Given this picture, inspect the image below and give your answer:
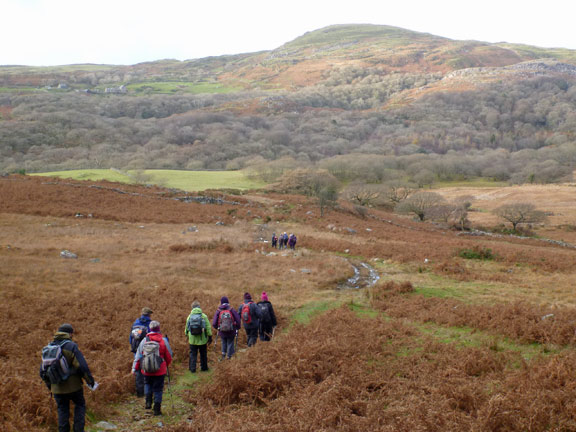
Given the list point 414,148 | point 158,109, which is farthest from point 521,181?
point 158,109

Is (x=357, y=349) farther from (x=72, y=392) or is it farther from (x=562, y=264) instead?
(x=562, y=264)

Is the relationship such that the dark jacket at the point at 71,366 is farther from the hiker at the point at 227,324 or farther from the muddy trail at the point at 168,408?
the hiker at the point at 227,324

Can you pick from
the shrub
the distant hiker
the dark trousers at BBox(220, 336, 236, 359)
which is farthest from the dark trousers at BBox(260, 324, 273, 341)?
the shrub

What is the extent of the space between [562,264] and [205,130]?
122878 millimetres

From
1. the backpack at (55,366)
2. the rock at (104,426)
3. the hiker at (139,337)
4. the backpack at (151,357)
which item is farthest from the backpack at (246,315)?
the backpack at (55,366)

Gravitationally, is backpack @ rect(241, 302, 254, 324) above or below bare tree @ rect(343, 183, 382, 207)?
above

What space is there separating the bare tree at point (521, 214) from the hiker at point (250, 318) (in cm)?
4765

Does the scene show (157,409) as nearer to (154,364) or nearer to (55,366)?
(154,364)

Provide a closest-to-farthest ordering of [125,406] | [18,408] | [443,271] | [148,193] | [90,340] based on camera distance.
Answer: [18,408], [125,406], [90,340], [443,271], [148,193]

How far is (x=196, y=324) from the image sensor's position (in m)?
9.38

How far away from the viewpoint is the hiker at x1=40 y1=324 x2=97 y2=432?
20.7 feet

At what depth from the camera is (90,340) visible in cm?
1066

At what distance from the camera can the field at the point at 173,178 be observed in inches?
2346

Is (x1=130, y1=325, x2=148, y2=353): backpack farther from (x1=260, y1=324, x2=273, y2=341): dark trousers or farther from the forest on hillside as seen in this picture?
the forest on hillside
